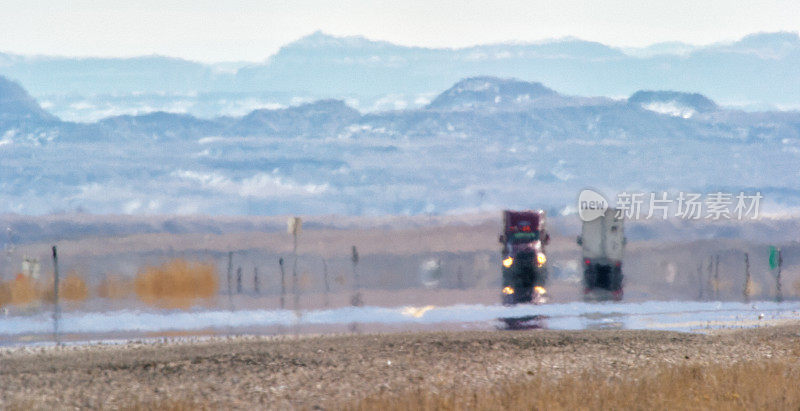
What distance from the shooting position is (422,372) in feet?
70.0

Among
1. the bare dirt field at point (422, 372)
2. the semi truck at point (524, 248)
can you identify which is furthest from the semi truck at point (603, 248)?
the bare dirt field at point (422, 372)

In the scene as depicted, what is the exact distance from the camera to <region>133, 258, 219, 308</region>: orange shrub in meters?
42.4

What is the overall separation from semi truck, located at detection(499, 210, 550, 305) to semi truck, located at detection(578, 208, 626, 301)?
1.85 m

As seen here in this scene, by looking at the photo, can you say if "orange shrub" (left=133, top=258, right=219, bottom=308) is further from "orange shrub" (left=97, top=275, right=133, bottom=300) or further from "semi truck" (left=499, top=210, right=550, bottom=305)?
"semi truck" (left=499, top=210, right=550, bottom=305)

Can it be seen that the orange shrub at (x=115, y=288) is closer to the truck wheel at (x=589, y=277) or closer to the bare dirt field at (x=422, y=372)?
the truck wheel at (x=589, y=277)

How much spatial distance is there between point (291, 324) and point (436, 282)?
25.0m

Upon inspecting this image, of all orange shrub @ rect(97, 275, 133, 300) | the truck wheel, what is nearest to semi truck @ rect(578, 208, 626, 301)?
the truck wheel

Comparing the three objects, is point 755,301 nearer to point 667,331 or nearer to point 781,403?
point 667,331

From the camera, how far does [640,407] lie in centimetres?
1670

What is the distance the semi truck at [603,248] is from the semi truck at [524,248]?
1848 millimetres

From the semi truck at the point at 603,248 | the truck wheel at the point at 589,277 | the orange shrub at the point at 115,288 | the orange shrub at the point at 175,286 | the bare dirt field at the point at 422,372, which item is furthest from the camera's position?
the semi truck at the point at 603,248

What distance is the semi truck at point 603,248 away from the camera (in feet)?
162

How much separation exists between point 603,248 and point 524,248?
3307 mm

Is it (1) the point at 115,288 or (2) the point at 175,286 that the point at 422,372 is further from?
(2) the point at 175,286
